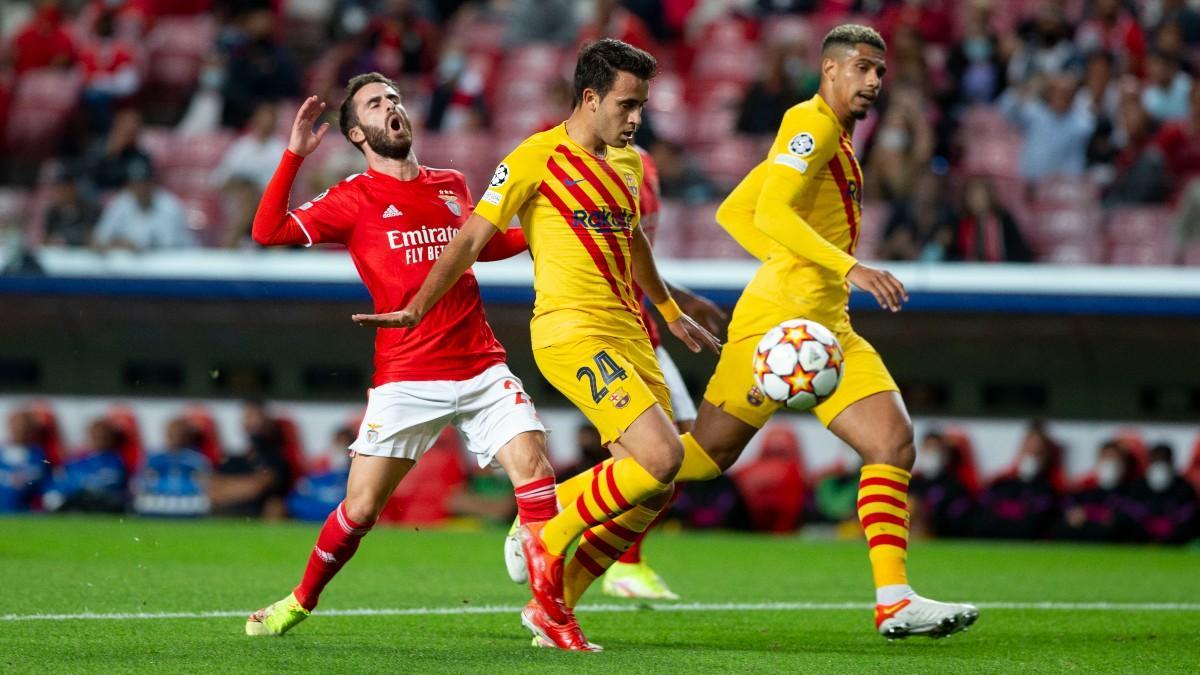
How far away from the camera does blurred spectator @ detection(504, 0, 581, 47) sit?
57.8 ft

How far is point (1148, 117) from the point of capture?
14727mm

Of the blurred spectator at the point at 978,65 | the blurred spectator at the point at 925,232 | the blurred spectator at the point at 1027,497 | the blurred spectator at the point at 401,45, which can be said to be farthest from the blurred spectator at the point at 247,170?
Result: the blurred spectator at the point at 1027,497

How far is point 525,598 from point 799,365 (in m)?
2.49

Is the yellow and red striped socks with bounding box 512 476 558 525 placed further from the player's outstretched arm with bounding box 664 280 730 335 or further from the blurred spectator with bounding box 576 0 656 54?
the blurred spectator with bounding box 576 0 656 54

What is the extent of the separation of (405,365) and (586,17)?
40.3ft

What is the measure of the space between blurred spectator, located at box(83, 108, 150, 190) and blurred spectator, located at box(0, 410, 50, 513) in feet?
7.10

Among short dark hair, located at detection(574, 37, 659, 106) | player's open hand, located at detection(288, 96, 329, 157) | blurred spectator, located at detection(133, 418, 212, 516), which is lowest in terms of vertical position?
blurred spectator, located at detection(133, 418, 212, 516)

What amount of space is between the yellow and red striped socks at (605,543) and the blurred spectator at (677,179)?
8.05 meters

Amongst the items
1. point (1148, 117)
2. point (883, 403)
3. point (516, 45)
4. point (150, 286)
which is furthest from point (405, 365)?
point (516, 45)

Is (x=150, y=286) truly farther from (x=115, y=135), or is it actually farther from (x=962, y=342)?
(x=962, y=342)

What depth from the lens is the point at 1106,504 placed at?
44.4ft

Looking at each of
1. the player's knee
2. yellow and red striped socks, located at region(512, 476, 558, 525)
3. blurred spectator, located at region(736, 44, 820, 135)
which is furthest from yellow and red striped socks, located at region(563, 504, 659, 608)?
blurred spectator, located at region(736, 44, 820, 135)

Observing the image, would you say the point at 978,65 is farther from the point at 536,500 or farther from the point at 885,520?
the point at 536,500

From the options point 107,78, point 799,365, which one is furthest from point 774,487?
point 107,78
